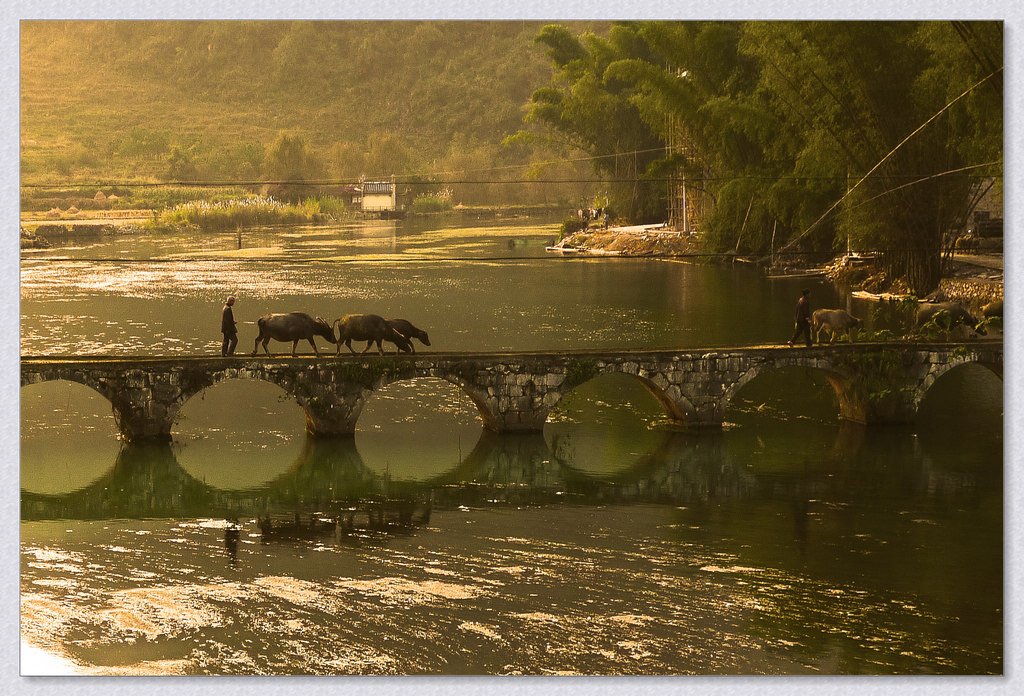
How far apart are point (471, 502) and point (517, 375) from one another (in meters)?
2.50

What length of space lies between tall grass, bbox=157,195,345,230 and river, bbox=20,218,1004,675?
195 mm

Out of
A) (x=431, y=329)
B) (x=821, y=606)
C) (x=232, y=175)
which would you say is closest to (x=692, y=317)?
(x=431, y=329)

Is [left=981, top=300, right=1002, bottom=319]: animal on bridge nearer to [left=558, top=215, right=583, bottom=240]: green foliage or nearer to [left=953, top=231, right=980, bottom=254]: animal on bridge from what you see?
[left=953, top=231, right=980, bottom=254]: animal on bridge

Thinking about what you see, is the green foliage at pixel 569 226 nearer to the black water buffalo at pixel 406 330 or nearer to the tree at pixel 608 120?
the tree at pixel 608 120

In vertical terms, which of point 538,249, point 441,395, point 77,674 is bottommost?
point 77,674

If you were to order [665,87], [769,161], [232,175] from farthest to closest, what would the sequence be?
[665,87], [769,161], [232,175]

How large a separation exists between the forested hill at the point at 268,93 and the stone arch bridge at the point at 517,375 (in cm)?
250

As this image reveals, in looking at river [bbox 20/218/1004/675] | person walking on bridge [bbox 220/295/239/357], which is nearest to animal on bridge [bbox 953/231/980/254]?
river [bbox 20/218/1004/675]

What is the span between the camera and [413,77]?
14.2m

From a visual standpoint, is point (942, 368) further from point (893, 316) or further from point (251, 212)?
point (251, 212)

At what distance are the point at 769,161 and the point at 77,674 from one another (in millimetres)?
19895

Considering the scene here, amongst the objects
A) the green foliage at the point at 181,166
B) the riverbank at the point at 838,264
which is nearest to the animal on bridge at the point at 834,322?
the riverbank at the point at 838,264

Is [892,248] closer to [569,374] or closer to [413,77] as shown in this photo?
[569,374]

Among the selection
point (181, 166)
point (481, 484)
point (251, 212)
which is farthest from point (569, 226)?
point (481, 484)
